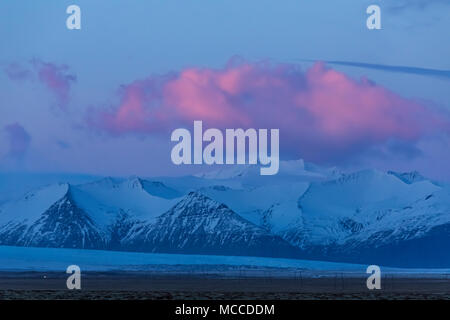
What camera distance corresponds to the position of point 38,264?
18438 cm
